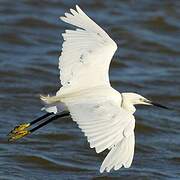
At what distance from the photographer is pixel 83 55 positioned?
25.2 feet

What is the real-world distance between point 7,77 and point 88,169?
2.80m

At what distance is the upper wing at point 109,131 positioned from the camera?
606 centimetres

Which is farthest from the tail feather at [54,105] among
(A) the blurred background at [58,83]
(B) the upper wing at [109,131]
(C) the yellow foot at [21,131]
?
(A) the blurred background at [58,83]

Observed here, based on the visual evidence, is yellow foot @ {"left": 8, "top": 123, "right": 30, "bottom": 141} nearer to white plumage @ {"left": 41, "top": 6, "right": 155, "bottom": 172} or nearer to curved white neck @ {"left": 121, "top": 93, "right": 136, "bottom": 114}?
white plumage @ {"left": 41, "top": 6, "right": 155, "bottom": 172}

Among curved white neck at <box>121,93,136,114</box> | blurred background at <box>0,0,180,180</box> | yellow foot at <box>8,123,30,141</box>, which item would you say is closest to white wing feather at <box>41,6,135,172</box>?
curved white neck at <box>121,93,136,114</box>

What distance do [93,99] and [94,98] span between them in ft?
0.07

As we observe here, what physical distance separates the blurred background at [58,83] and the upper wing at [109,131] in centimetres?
171

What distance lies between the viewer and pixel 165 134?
9.57 meters

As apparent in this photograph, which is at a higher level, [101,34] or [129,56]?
[101,34]

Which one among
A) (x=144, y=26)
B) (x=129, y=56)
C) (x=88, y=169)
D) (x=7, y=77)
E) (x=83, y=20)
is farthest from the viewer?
(x=144, y=26)

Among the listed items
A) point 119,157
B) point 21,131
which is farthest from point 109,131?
point 21,131

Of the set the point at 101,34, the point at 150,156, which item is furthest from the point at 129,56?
the point at 101,34

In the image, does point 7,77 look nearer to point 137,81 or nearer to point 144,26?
point 137,81

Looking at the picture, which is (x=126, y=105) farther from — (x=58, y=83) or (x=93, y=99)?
(x=58, y=83)
